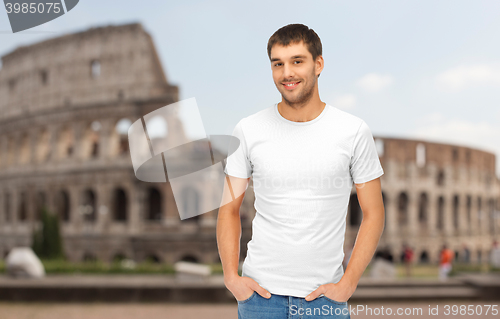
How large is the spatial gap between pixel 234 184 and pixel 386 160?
25368 mm

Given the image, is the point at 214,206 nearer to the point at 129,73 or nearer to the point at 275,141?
the point at 275,141

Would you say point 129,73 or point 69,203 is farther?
point 69,203

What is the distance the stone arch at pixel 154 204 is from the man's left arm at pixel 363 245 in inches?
857

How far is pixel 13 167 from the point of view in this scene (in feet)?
82.9

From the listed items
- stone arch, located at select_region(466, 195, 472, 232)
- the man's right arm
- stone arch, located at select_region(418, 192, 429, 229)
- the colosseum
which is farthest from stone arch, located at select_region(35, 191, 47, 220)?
stone arch, located at select_region(466, 195, 472, 232)

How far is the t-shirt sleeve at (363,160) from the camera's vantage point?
5.83 ft

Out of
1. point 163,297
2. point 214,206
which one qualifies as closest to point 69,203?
point 163,297

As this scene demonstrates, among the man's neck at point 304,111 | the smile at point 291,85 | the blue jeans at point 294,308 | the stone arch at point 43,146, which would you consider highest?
the stone arch at point 43,146

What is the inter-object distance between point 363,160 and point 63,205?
2442cm

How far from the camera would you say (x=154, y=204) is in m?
23.1

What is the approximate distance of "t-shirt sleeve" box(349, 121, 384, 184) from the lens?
5.83 ft

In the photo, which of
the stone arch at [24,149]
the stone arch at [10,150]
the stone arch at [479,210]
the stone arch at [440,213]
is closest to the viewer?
the stone arch at [24,149]

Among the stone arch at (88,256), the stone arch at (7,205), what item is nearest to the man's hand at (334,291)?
the stone arch at (88,256)

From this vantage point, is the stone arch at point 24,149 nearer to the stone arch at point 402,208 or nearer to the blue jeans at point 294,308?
the stone arch at point 402,208
